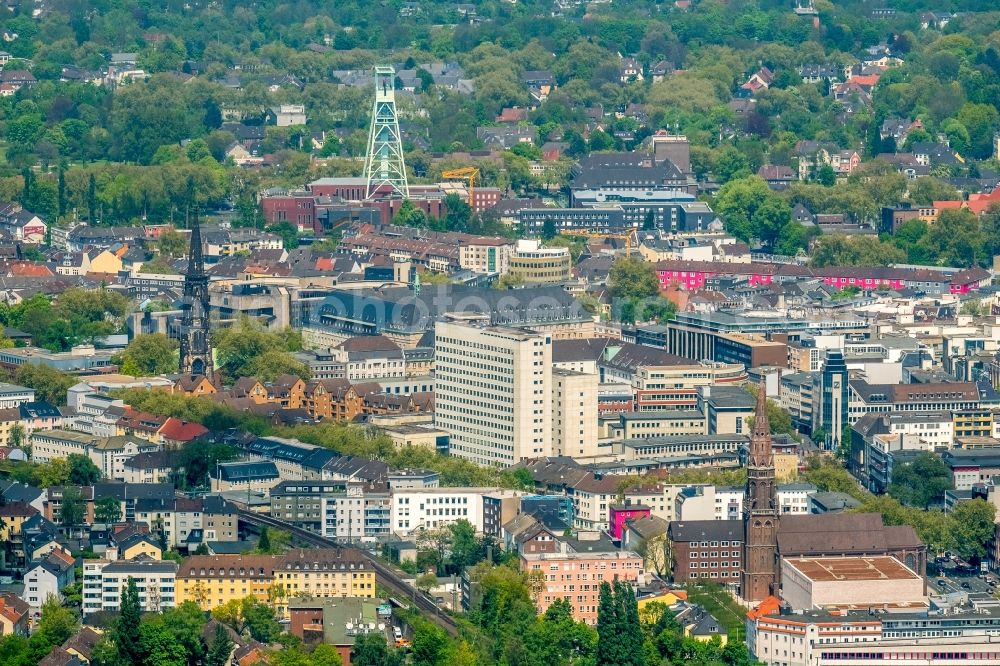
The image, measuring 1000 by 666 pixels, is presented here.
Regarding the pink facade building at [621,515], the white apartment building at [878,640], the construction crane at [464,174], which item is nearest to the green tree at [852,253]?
the construction crane at [464,174]

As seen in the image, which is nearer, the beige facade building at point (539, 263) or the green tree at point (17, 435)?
the green tree at point (17, 435)

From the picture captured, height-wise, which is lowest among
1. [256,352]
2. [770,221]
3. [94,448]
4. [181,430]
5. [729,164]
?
[94,448]

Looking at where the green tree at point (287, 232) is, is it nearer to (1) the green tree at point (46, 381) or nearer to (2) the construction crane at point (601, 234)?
(2) the construction crane at point (601, 234)

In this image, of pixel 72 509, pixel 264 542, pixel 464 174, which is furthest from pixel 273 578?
pixel 464 174

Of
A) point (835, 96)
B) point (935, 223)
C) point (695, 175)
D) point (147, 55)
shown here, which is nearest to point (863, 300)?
point (935, 223)

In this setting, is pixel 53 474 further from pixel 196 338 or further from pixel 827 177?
pixel 827 177

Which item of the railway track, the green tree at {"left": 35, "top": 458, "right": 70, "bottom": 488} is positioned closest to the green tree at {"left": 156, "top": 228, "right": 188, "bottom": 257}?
the green tree at {"left": 35, "top": 458, "right": 70, "bottom": 488}

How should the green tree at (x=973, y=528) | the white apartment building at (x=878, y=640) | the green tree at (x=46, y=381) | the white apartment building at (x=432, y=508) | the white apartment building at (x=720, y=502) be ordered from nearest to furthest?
the white apartment building at (x=878, y=640) → the green tree at (x=973, y=528) → the white apartment building at (x=432, y=508) → the white apartment building at (x=720, y=502) → the green tree at (x=46, y=381)
